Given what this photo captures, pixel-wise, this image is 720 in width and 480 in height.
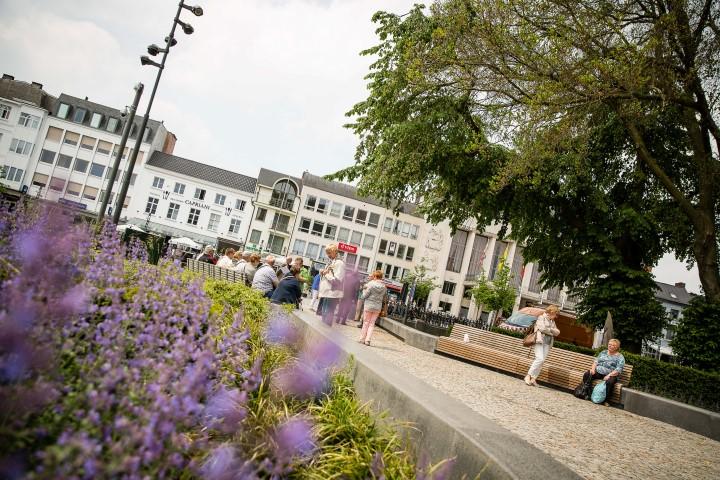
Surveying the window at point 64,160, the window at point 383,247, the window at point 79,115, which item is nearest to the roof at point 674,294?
the window at point 383,247

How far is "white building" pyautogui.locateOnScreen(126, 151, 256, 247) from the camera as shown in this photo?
5644cm

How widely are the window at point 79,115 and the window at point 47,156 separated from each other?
5.03m

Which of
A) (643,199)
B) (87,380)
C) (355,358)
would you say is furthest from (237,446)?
(643,199)

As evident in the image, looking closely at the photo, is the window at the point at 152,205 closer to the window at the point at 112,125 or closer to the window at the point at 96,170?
the window at the point at 96,170

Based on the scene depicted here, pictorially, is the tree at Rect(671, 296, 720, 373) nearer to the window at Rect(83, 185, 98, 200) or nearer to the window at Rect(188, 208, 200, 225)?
the window at Rect(188, 208, 200, 225)

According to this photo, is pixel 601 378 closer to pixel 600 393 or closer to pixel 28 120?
pixel 600 393

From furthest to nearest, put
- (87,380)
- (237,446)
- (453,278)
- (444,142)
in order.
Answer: (453,278) → (444,142) → (237,446) → (87,380)

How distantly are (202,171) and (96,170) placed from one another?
12.6m

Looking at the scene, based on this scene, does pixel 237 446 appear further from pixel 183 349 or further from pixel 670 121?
pixel 670 121

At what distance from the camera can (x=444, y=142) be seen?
1539 centimetres

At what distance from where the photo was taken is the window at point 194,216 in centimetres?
5764

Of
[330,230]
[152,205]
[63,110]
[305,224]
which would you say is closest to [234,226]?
[305,224]

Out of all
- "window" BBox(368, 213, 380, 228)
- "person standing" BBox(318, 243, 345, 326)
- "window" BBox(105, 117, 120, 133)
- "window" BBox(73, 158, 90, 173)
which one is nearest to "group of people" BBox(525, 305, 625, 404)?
"person standing" BBox(318, 243, 345, 326)

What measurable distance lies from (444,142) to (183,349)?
14.3 m
